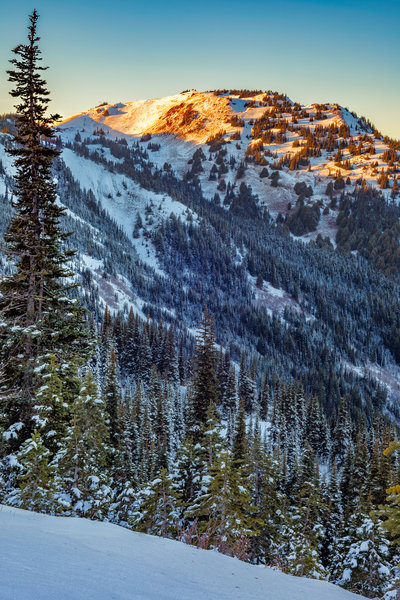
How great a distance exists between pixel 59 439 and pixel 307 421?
225ft

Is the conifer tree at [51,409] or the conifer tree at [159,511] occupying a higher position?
the conifer tree at [51,409]

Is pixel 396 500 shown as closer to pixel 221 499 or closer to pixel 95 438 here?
pixel 221 499

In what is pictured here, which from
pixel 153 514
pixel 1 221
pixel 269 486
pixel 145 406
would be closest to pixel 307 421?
pixel 145 406

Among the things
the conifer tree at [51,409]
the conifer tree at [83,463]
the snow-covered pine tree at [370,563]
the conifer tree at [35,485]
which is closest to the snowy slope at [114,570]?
the conifer tree at [35,485]

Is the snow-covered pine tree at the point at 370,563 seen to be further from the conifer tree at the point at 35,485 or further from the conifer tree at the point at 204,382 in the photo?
the conifer tree at the point at 35,485

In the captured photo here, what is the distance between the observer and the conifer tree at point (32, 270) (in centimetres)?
1345

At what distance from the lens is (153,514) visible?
587 inches

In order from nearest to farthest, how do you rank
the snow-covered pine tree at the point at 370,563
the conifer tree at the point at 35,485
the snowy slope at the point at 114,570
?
the snowy slope at the point at 114,570
the conifer tree at the point at 35,485
the snow-covered pine tree at the point at 370,563

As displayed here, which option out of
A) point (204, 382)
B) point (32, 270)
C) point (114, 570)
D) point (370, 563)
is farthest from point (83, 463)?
point (370, 563)

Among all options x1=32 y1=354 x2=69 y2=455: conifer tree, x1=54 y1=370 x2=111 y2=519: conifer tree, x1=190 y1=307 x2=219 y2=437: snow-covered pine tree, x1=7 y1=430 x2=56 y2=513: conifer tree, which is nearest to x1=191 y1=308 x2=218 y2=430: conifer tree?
x1=190 y1=307 x2=219 y2=437: snow-covered pine tree

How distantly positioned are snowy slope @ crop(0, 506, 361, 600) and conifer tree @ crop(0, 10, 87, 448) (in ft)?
25.3

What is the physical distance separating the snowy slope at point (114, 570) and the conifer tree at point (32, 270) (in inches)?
304

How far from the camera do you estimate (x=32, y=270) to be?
45.7 ft

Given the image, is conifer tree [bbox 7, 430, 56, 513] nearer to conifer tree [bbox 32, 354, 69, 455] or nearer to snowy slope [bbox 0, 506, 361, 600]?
conifer tree [bbox 32, 354, 69, 455]
